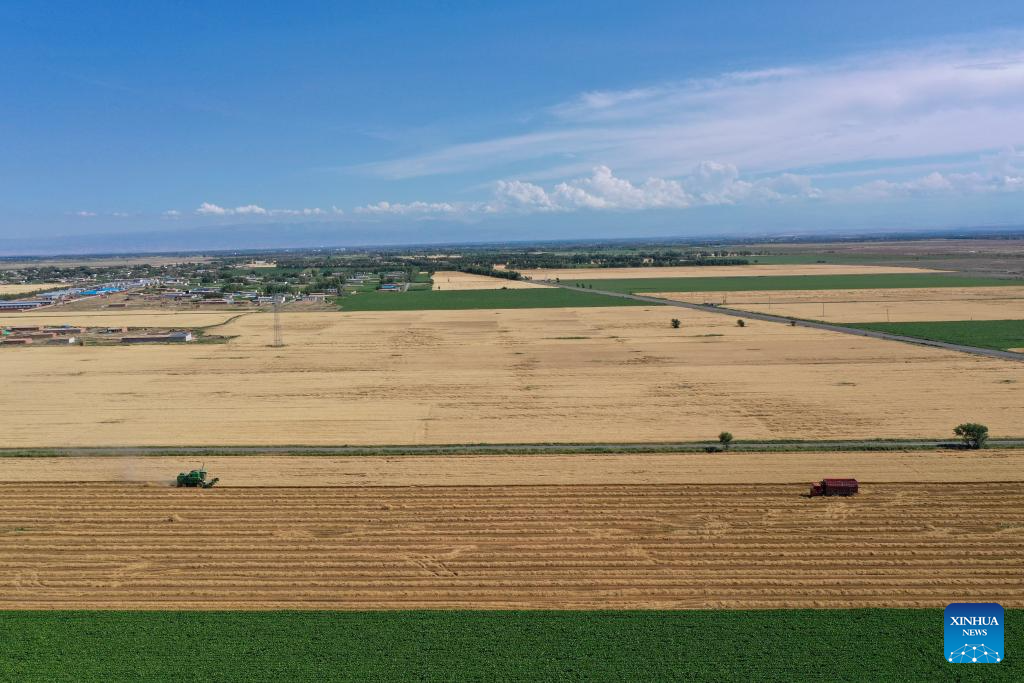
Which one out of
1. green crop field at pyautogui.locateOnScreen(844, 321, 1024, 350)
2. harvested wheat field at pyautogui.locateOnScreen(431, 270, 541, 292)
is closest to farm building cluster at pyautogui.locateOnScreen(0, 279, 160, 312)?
harvested wheat field at pyautogui.locateOnScreen(431, 270, 541, 292)

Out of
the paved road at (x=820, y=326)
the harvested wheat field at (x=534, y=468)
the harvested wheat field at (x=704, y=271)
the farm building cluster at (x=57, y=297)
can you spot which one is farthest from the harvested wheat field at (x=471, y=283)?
the harvested wheat field at (x=534, y=468)

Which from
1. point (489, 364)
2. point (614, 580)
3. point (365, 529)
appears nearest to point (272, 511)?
point (365, 529)

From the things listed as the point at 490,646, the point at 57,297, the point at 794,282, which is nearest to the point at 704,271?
the point at 794,282

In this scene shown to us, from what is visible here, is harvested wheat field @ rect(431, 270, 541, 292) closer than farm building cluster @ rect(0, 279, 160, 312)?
No

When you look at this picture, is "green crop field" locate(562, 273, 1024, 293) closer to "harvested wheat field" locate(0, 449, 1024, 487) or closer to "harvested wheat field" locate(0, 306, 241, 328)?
"harvested wheat field" locate(0, 306, 241, 328)

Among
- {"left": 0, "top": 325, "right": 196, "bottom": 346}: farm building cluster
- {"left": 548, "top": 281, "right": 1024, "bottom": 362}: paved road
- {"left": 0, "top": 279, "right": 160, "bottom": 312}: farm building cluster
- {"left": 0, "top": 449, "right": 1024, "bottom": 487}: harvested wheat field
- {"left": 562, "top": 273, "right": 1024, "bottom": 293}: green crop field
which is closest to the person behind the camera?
{"left": 0, "top": 449, "right": 1024, "bottom": 487}: harvested wheat field

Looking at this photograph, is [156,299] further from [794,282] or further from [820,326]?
[794,282]

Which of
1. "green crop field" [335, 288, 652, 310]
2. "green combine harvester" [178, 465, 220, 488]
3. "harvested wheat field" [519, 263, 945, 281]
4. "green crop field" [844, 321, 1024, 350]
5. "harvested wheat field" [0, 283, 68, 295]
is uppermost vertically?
"harvested wheat field" [519, 263, 945, 281]
